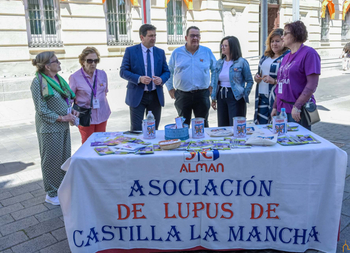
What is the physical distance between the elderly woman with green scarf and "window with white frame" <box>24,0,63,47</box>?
29.4 ft

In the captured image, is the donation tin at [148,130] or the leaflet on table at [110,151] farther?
the donation tin at [148,130]

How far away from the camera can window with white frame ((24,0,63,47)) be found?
1158cm

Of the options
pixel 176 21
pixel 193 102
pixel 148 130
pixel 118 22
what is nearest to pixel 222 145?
pixel 148 130

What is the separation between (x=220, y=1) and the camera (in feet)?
51.3

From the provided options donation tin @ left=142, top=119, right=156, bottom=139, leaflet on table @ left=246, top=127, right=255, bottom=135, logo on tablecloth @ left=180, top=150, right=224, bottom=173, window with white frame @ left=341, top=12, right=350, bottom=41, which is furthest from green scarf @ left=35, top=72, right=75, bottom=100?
window with white frame @ left=341, top=12, right=350, bottom=41

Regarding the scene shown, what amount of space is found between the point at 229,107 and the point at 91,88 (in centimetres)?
186

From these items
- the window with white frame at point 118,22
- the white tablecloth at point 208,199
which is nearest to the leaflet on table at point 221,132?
the white tablecloth at point 208,199

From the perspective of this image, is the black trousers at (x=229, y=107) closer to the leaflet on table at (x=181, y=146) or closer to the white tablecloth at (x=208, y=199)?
the leaflet on table at (x=181, y=146)

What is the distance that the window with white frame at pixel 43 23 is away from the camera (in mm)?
11578

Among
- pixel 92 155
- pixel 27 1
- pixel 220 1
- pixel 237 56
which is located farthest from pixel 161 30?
pixel 92 155

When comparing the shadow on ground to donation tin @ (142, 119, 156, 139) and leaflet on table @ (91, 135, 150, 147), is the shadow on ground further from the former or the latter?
donation tin @ (142, 119, 156, 139)

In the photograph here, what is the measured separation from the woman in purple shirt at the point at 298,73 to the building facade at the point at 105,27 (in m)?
4.94

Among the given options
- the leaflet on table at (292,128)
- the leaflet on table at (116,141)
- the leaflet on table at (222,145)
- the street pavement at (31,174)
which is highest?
the leaflet on table at (292,128)

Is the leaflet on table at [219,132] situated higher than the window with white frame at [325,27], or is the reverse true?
the window with white frame at [325,27]
